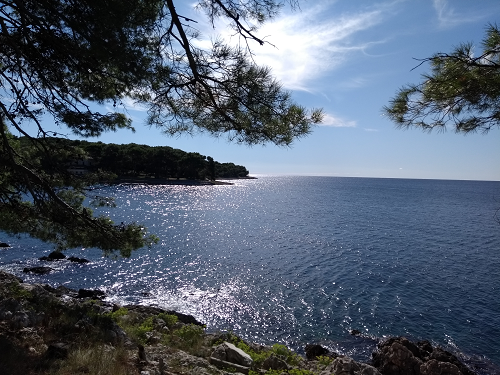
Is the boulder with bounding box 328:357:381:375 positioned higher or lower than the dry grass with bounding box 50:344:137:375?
lower

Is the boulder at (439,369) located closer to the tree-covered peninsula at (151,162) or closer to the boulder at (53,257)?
the boulder at (53,257)

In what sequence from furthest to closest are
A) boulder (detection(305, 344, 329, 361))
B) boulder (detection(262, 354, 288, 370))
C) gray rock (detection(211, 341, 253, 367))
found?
1. boulder (detection(305, 344, 329, 361))
2. boulder (detection(262, 354, 288, 370))
3. gray rock (detection(211, 341, 253, 367))

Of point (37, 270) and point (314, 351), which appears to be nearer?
point (314, 351)

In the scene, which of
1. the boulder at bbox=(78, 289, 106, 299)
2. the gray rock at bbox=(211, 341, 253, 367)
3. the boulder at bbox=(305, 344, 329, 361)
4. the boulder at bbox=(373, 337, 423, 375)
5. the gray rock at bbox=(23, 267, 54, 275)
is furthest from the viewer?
the gray rock at bbox=(23, 267, 54, 275)

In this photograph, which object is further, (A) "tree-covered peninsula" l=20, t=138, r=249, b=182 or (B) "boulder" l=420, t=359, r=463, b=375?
(A) "tree-covered peninsula" l=20, t=138, r=249, b=182

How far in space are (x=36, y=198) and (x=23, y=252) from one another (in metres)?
26.6

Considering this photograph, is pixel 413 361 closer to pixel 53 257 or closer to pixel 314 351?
pixel 314 351

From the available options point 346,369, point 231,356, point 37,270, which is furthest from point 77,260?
point 346,369

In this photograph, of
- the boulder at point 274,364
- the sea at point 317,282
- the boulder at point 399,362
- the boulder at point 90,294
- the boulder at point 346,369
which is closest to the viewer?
the boulder at point 274,364

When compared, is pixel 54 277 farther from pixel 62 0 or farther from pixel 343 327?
pixel 62 0

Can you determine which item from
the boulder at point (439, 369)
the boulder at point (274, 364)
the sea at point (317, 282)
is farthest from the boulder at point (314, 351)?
the boulder at point (274, 364)

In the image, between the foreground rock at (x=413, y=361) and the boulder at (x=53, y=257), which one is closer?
the foreground rock at (x=413, y=361)

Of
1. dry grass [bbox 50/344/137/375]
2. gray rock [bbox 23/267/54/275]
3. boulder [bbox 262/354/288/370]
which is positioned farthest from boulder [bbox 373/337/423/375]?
gray rock [bbox 23/267/54/275]

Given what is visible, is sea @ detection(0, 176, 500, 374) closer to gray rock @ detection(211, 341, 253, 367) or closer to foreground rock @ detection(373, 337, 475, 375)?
foreground rock @ detection(373, 337, 475, 375)
